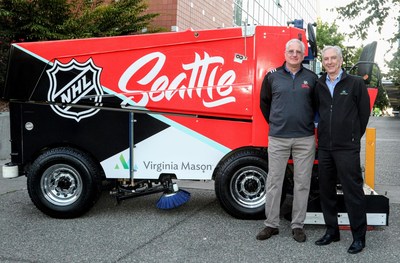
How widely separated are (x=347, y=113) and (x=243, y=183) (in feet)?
5.11

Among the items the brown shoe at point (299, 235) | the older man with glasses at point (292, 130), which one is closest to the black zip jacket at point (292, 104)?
the older man with glasses at point (292, 130)

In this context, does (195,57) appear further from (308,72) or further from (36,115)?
(36,115)

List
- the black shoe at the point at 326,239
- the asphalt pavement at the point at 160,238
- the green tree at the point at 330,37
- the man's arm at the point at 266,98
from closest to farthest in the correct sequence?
the asphalt pavement at the point at 160,238, the black shoe at the point at 326,239, the man's arm at the point at 266,98, the green tree at the point at 330,37

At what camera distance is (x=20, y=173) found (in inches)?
212

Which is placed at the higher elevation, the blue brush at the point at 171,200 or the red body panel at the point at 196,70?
the red body panel at the point at 196,70

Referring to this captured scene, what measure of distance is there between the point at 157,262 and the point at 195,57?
7.66 feet

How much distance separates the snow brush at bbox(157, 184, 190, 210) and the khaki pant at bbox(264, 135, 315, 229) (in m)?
1.18

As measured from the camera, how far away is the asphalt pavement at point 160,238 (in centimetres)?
399

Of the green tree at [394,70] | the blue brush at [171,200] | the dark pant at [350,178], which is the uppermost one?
the green tree at [394,70]

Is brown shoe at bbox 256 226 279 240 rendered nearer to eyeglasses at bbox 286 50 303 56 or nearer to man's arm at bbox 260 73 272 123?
man's arm at bbox 260 73 272 123

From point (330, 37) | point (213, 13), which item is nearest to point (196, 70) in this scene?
point (213, 13)

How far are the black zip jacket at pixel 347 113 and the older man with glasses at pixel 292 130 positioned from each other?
0.25 meters

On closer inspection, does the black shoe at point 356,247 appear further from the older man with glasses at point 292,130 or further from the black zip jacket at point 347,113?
the black zip jacket at point 347,113

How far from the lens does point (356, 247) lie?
407 cm
